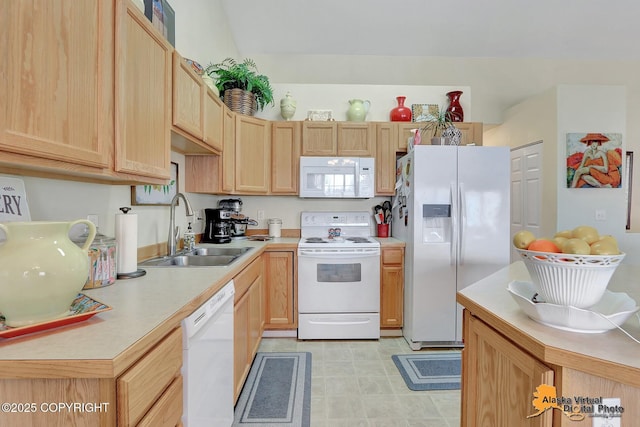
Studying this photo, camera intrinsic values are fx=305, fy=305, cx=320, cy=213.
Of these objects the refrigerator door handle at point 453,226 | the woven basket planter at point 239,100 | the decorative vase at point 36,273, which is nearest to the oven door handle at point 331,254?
the refrigerator door handle at point 453,226

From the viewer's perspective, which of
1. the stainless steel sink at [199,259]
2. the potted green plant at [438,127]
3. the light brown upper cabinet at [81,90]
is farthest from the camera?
the potted green plant at [438,127]

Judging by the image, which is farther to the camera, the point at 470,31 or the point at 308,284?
the point at 470,31

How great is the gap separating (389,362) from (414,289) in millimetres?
643

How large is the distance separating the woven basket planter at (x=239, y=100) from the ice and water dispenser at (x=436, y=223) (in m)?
1.84

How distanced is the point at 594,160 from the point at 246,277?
4.11 m

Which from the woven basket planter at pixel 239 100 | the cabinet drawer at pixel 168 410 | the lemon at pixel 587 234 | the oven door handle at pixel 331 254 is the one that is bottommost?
the cabinet drawer at pixel 168 410

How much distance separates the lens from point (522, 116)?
407 centimetres

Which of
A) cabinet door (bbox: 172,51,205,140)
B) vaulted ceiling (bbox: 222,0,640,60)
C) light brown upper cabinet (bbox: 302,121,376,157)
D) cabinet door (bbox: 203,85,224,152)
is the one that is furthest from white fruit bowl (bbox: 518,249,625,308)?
vaulted ceiling (bbox: 222,0,640,60)

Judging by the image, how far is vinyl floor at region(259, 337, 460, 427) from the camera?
178cm

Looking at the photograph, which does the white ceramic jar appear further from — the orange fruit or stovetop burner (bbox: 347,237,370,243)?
the orange fruit

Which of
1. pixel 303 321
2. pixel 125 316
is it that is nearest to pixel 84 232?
pixel 125 316

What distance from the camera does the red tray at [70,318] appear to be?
0.72 m

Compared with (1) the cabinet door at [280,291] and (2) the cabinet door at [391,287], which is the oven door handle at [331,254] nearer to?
(1) the cabinet door at [280,291]

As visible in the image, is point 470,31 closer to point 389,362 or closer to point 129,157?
point 389,362
